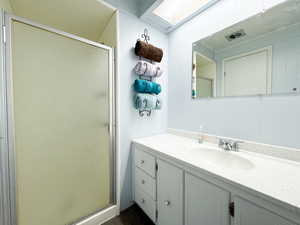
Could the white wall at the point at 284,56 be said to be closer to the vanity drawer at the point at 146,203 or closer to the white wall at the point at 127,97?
the white wall at the point at 127,97

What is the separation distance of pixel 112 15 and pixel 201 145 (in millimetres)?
1635

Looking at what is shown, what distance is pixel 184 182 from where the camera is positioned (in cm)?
86

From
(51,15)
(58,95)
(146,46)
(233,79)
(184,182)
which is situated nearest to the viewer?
(184,182)

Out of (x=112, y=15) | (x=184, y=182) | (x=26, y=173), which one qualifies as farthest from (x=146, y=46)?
(x=26, y=173)

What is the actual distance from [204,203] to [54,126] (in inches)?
47.5

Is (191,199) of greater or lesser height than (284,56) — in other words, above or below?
below

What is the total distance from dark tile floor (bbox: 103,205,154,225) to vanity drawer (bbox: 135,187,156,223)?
0.41 feet

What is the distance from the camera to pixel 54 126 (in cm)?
99

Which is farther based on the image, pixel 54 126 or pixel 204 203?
pixel 54 126

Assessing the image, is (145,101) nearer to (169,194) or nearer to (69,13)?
(169,194)

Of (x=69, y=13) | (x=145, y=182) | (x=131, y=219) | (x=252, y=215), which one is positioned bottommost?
(x=131, y=219)

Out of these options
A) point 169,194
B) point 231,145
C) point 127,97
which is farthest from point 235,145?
point 127,97

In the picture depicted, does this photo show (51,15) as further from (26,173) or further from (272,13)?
(272,13)

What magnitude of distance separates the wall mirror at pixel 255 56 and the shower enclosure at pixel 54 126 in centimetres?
105
